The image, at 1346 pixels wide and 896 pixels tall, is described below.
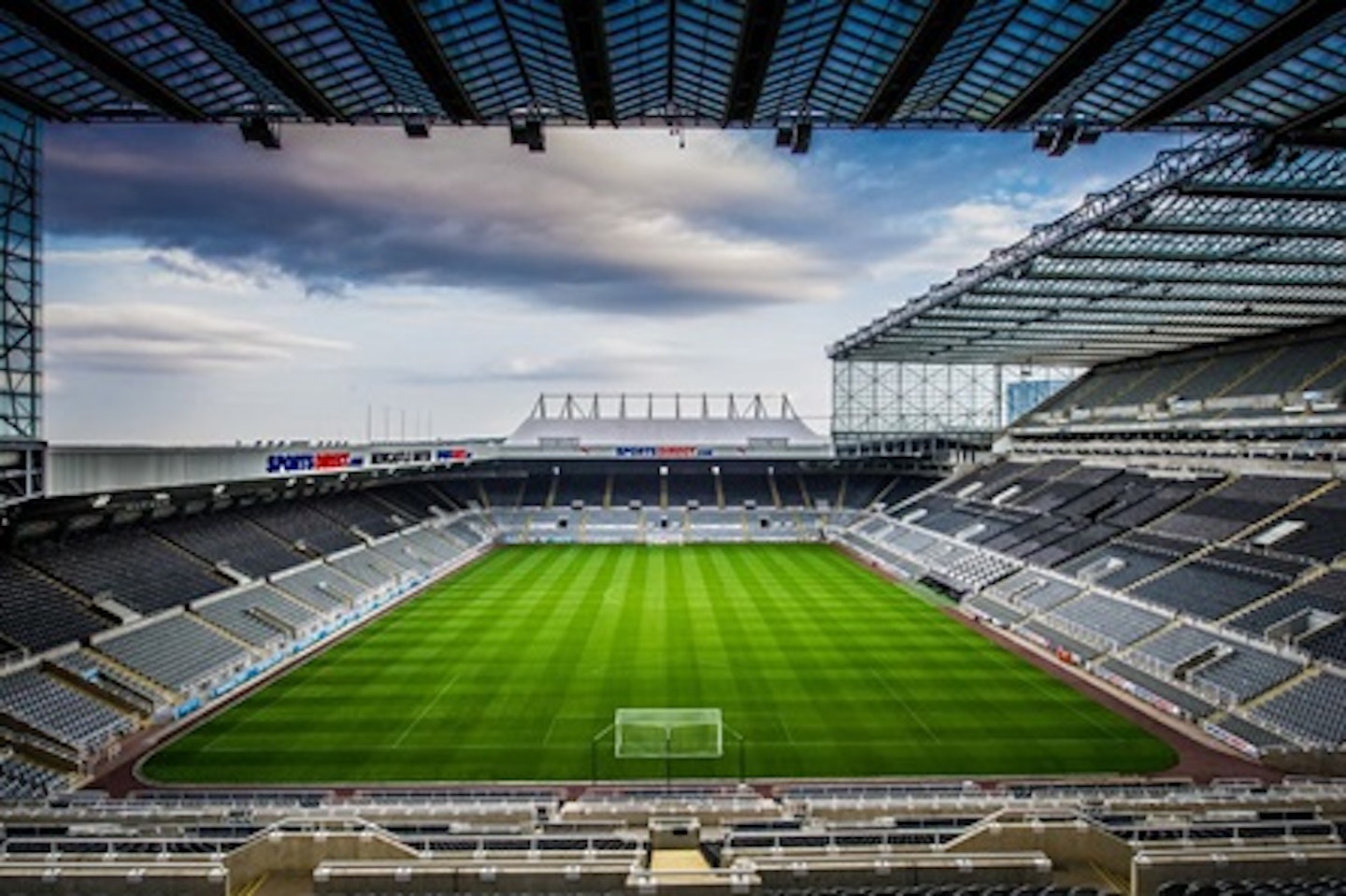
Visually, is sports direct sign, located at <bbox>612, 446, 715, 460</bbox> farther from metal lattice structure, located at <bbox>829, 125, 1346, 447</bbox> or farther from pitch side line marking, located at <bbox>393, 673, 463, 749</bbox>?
pitch side line marking, located at <bbox>393, 673, 463, 749</bbox>

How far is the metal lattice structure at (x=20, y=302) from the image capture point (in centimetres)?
1939

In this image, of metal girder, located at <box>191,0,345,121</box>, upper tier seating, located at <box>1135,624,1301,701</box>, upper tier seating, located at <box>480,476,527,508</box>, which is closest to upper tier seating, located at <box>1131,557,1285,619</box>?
upper tier seating, located at <box>1135,624,1301,701</box>

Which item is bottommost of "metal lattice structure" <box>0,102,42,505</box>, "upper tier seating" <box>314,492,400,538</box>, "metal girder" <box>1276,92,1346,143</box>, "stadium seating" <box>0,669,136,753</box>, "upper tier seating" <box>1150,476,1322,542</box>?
"stadium seating" <box>0,669,136,753</box>

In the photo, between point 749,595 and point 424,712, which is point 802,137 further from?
point 749,595

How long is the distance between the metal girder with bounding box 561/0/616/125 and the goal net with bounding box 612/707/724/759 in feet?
53.5

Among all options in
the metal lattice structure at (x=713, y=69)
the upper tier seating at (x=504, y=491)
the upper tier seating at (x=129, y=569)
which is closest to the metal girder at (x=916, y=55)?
the metal lattice structure at (x=713, y=69)

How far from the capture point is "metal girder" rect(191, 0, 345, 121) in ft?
47.0

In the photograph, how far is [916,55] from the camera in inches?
663

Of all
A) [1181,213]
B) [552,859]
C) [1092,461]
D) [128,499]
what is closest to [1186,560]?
[1181,213]

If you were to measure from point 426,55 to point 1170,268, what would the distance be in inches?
1291

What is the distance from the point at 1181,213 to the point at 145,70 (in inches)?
1179

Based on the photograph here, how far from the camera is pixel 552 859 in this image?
13.6m

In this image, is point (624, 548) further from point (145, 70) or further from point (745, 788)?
point (145, 70)

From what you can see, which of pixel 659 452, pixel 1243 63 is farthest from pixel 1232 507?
pixel 659 452
